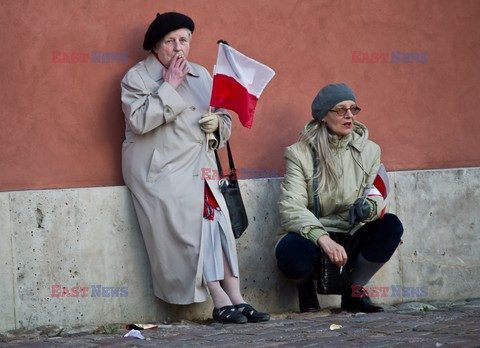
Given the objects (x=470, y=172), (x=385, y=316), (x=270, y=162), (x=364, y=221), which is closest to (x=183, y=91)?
(x=270, y=162)

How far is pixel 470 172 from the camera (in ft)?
22.2

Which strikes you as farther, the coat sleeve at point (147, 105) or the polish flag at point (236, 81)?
the polish flag at point (236, 81)

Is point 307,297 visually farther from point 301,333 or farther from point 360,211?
point 301,333

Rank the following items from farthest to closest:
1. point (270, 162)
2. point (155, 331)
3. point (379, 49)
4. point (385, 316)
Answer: point (379, 49) < point (270, 162) < point (385, 316) < point (155, 331)

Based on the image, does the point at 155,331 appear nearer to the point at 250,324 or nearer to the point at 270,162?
the point at 250,324

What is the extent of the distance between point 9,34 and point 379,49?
105 inches

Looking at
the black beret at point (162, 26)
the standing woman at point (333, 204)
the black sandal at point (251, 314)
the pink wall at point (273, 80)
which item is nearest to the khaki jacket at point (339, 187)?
the standing woman at point (333, 204)

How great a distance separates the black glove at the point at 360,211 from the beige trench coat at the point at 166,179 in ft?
2.72

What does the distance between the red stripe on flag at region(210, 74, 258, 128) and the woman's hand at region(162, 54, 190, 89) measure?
20cm

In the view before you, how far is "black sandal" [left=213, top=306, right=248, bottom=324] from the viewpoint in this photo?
5.41 meters

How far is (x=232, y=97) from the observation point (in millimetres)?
5688

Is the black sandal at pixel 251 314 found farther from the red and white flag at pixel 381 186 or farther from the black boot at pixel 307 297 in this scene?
the red and white flag at pixel 381 186

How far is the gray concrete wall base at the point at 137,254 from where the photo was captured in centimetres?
536

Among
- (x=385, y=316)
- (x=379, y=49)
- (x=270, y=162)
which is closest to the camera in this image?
(x=385, y=316)
